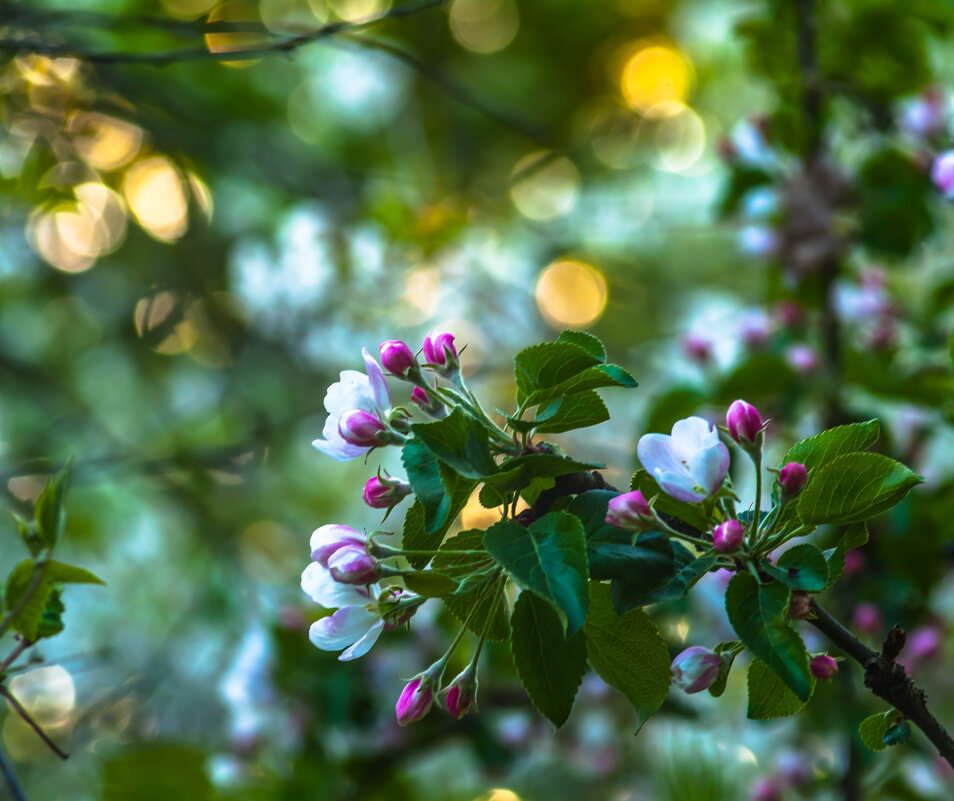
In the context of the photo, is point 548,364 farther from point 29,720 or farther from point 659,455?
point 29,720

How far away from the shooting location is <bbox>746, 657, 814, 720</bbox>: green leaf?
390 mm

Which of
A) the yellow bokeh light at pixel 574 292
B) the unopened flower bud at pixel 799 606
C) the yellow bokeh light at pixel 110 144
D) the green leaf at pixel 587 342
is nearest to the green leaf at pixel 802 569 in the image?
the unopened flower bud at pixel 799 606

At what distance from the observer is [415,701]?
0.42m

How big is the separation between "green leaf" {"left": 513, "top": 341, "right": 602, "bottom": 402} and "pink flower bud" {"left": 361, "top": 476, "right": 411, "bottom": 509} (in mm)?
69

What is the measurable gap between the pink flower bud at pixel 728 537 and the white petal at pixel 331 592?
149mm

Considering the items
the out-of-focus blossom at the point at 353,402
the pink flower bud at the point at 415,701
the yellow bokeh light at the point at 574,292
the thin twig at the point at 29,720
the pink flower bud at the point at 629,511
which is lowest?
the yellow bokeh light at the point at 574,292

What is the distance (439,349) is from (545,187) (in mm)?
1810

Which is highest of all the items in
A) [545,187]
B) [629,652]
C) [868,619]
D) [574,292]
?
[629,652]

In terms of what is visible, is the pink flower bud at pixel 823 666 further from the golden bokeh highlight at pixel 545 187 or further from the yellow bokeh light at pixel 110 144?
the golden bokeh highlight at pixel 545 187

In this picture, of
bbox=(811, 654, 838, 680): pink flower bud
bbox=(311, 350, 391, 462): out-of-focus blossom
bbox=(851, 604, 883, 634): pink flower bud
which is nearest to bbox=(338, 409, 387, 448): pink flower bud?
bbox=(311, 350, 391, 462): out-of-focus blossom

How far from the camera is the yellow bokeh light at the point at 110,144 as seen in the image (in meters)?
1.35

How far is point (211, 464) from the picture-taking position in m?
1.01

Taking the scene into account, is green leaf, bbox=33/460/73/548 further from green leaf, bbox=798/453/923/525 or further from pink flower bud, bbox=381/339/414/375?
green leaf, bbox=798/453/923/525

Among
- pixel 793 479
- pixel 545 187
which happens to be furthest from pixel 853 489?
pixel 545 187
